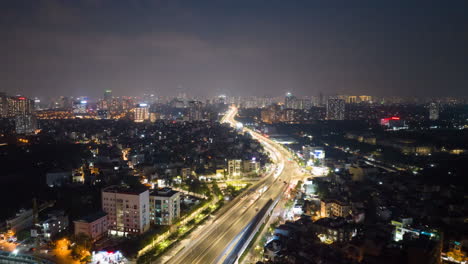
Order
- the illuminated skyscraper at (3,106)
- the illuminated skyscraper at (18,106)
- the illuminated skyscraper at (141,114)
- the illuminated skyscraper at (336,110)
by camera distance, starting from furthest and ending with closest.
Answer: the illuminated skyscraper at (336,110)
the illuminated skyscraper at (141,114)
the illuminated skyscraper at (18,106)
the illuminated skyscraper at (3,106)

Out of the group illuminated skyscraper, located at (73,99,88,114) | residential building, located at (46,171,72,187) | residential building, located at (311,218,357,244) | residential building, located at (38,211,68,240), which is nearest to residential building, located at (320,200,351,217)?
residential building, located at (311,218,357,244)

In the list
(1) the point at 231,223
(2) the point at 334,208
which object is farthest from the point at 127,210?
(2) the point at 334,208

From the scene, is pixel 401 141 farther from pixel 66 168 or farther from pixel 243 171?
pixel 66 168

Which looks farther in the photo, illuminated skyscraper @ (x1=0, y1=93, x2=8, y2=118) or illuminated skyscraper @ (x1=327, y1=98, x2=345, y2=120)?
illuminated skyscraper @ (x1=327, y1=98, x2=345, y2=120)

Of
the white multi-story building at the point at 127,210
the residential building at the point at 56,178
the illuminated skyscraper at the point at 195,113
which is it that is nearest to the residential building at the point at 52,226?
the white multi-story building at the point at 127,210

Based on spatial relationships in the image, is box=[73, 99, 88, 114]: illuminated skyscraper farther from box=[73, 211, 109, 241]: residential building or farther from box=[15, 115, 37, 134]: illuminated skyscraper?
box=[73, 211, 109, 241]: residential building

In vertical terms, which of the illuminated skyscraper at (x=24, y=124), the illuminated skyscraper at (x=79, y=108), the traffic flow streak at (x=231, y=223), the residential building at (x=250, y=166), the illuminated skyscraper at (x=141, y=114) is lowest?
the traffic flow streak at (x=231, y=223)

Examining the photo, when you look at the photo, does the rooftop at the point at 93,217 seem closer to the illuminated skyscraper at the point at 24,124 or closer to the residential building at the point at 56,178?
the residential building at the point at 56,178
